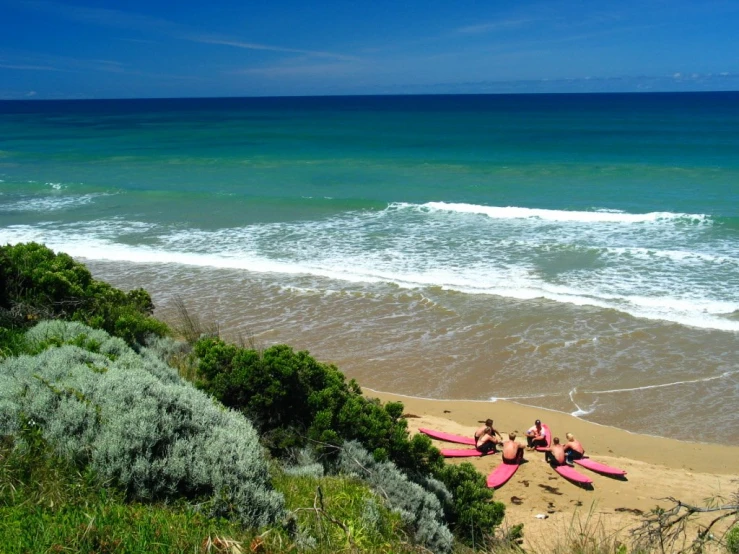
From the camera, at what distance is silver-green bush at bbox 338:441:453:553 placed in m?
5.46

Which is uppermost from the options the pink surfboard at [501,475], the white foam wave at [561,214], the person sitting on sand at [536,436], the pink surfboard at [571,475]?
the white foam wave at [561,214]

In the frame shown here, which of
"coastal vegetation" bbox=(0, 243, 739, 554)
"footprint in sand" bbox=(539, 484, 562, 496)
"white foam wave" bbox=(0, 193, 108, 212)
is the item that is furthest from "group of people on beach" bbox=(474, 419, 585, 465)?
"white foam wave" bbox=(0, 193, 108, 212)

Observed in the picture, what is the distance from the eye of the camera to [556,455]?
9055 millimetres

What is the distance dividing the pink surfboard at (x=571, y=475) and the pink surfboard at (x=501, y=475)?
1.91 ft

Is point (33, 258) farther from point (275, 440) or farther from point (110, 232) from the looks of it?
point (110, 232)

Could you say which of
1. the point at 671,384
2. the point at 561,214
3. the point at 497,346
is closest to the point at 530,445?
the point at 671,384

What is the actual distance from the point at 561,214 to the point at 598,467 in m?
18.3

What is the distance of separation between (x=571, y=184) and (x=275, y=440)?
29520mm

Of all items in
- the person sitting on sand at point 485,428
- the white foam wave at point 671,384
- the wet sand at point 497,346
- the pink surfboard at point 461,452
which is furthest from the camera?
the white foam wave at point 671,384

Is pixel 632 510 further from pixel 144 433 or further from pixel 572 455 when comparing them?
pixel 144 433

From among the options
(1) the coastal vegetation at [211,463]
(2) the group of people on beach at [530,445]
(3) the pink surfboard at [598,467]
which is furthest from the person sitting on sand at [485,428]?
(1) the coastal vegetation at [211,463]

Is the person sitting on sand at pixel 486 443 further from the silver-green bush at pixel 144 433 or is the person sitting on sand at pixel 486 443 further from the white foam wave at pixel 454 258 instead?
the white foam wave at pixel 454 258

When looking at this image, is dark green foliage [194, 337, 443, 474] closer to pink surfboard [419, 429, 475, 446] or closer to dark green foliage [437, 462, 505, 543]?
dark green foliage [437, 462, 505, 543]

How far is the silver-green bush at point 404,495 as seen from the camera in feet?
17.9
